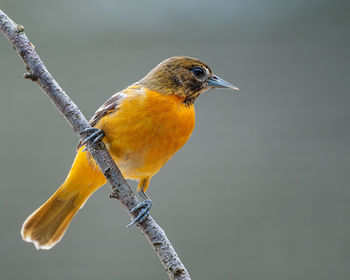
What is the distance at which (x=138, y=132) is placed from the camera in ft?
7.58

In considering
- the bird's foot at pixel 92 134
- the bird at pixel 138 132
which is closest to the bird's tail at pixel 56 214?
the bird at pixel 138 132

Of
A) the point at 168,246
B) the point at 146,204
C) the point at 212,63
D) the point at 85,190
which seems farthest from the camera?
the point at 212,63

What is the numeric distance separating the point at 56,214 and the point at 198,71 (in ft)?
4.42

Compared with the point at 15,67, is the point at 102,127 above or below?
below

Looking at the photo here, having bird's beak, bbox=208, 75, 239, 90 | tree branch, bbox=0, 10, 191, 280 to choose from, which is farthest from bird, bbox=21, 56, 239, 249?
tree branch, bbox=0, 10, 191, 280

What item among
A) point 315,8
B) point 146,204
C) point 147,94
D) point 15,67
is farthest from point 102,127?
point 315,8

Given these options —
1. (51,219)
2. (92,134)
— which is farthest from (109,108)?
(51,219)

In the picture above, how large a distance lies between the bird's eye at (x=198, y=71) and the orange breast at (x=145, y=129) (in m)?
0.27

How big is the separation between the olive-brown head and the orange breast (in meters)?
0.10

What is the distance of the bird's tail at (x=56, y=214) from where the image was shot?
2.84m

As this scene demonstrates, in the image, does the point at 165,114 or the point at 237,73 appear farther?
the point at 237,73

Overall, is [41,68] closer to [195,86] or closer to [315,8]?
[195,86]

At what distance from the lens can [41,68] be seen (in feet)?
5.98

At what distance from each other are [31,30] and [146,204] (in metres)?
3.75
